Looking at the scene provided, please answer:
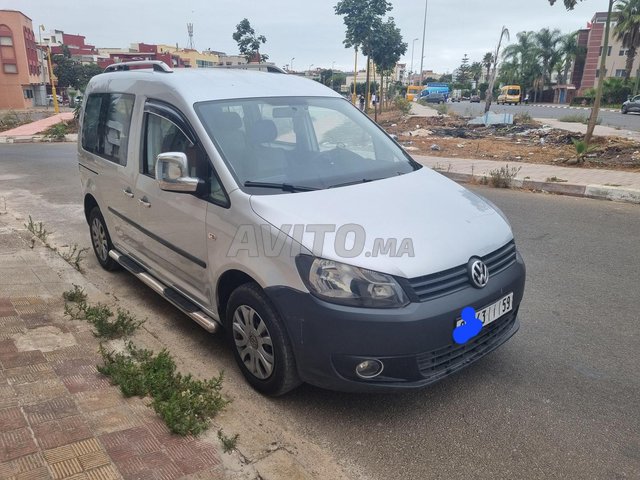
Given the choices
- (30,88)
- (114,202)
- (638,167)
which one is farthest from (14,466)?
(30,88)

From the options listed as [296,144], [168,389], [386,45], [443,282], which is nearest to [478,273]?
[443,282]

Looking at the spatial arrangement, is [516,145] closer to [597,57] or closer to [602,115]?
[602,115]

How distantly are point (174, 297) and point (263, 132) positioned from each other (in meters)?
1.38

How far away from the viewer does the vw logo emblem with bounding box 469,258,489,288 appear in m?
2.68

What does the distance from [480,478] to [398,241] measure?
1.20m

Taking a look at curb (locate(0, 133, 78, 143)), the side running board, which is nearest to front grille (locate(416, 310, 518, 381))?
the side running board

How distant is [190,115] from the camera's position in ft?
10.8

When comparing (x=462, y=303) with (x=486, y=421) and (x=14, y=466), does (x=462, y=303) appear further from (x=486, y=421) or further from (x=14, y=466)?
(x=14, y=466)

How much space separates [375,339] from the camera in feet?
8.11

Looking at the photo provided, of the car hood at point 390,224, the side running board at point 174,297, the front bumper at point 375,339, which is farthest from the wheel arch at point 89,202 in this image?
the front bumper at point 375,339

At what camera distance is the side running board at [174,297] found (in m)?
3.35

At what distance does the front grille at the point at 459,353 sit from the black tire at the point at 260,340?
717 millimetres

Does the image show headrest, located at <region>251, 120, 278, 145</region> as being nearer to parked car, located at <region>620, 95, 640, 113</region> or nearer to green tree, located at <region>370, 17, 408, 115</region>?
green tree, located at <region>370, 17, 408, 115</region>

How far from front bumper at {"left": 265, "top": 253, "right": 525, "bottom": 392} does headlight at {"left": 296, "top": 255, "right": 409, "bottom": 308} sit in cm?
4
